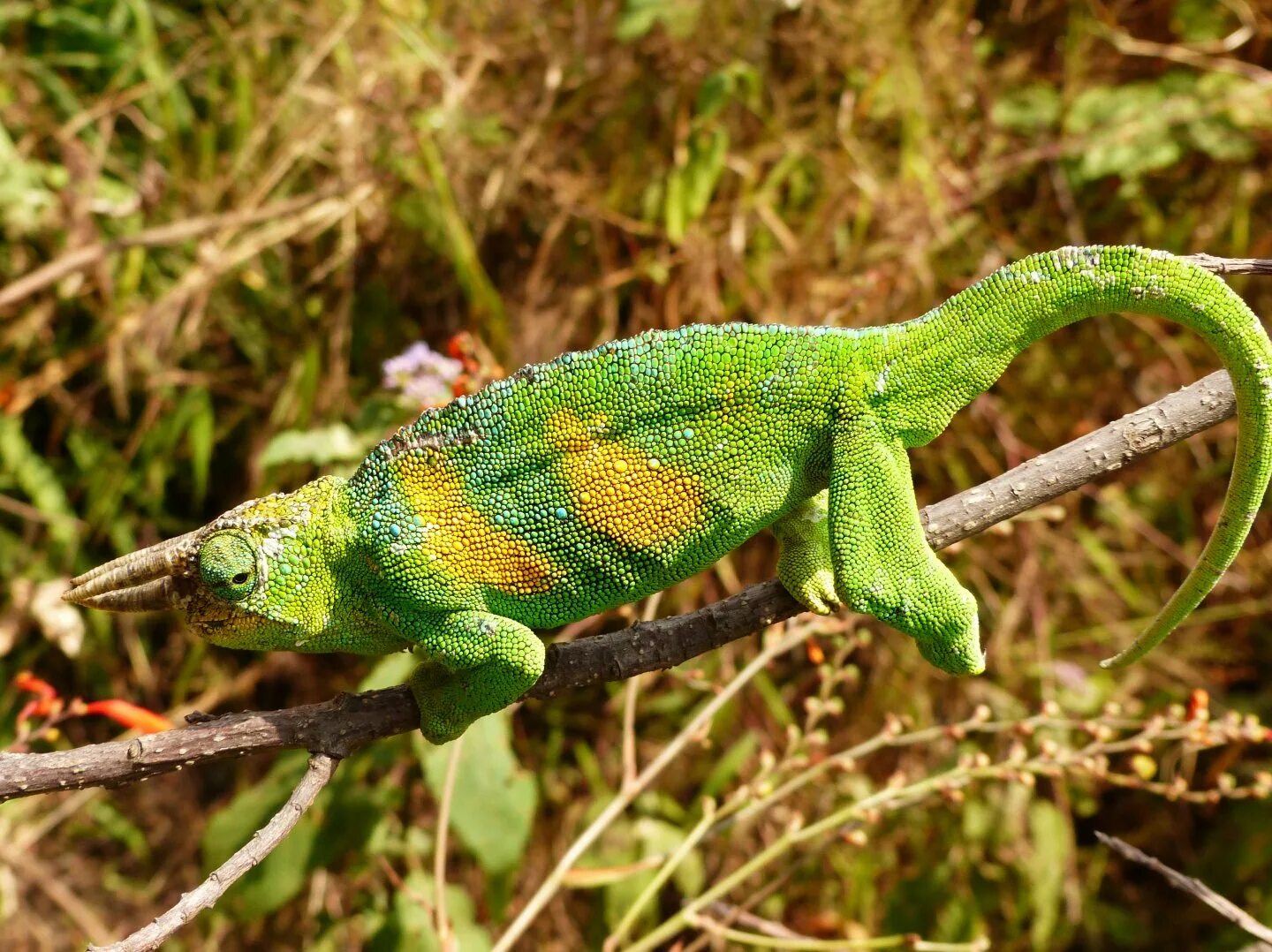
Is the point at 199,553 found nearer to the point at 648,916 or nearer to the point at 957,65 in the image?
the point at 648,916

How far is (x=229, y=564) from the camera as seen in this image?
1.13m

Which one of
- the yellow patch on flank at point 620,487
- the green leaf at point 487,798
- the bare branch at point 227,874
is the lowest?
the bare branch at point 227,874

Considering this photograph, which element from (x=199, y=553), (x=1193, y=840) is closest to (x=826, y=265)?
(x=1193, y=840)

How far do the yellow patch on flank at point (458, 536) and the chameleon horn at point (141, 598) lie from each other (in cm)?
28

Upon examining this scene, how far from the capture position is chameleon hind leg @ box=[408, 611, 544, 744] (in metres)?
1.15

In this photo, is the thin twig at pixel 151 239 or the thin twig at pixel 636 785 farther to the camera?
the thin twig at pixel 151 239

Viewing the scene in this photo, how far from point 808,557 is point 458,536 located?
1.35 feet

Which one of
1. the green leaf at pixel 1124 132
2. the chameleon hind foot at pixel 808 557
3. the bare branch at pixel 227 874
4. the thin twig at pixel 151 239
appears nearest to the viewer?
the bare branch at pixel 227 874

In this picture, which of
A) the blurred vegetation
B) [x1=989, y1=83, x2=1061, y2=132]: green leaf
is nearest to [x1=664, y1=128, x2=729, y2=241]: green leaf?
the blurred vegetation

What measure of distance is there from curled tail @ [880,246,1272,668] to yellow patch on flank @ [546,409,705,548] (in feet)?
0.83

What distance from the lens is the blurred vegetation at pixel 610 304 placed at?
265 centimetres

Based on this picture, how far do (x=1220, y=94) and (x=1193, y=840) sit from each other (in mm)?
1957

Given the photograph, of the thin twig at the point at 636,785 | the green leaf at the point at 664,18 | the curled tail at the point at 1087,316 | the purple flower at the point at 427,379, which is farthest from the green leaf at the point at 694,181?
the curled tail at the point at 1087,316

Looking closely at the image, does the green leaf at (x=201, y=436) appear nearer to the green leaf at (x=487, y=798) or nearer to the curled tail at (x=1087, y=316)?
the green leaf at (x=487, y=798)
